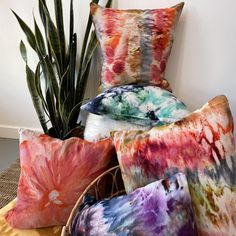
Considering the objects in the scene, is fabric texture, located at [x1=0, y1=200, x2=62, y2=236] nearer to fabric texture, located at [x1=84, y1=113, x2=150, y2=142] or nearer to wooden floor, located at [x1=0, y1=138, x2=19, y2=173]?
fabric texture, located at [x1=84, y1=113, x2=150, y2=142]

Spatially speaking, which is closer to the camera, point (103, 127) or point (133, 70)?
point (103, 127)

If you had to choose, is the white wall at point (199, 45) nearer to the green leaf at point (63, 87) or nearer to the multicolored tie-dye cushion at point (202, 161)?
the green leaf at point (63, 87)

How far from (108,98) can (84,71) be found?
47 cm

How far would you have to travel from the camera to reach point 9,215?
3.79 feet

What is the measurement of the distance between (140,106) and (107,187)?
38 cm

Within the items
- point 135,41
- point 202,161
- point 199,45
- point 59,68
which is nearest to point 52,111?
point 59,68

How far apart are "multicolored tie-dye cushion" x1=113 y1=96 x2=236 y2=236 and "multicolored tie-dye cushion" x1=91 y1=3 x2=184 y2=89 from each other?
1.72 feet

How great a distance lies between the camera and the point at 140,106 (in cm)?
128

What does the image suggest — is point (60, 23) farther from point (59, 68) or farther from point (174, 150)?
point (174, 150)

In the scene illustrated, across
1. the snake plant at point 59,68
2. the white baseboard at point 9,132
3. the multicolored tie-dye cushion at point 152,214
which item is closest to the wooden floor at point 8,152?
the white baseboard at point 9,132

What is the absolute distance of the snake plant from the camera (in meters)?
1.62

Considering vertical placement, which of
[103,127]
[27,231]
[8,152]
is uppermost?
[103,127]

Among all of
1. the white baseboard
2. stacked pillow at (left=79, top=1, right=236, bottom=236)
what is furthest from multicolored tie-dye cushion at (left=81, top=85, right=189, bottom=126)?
the white baseboard

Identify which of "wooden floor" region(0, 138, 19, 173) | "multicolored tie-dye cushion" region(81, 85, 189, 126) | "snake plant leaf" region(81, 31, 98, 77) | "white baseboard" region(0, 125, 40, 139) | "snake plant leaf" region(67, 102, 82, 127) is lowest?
"wooden floor" region(0, 138, 19, 173)
